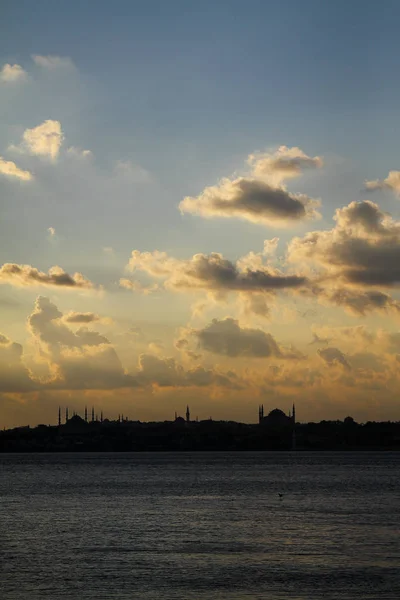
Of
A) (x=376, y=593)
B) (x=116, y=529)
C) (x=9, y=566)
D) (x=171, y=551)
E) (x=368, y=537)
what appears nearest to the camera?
(x=376, y=593)

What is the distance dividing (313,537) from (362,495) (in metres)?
65.8

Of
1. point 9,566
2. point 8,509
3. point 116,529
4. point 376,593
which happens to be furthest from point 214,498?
point 376,593

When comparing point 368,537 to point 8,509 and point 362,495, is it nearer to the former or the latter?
point 8,509

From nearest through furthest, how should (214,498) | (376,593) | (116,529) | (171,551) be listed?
(376,593)
(171,551)
(116,529)
(214,498)

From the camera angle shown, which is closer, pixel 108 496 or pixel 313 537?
pixel 313 537

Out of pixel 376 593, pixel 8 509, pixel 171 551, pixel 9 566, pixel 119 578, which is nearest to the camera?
pixel 376 593

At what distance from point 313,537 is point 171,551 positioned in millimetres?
16025

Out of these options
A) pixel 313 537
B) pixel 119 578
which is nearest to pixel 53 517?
pixel 313 537

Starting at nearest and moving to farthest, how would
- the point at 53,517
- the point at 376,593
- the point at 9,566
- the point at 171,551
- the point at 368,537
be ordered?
the point at 376,593 → the point at 9,566 → the point at 171,551 → the point at 368,537 → the point at 53,517

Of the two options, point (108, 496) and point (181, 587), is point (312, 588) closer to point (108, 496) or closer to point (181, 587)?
point (181, 587)

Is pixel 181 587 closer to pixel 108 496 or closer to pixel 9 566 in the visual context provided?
pixel 9 566

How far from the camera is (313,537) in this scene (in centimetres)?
7631

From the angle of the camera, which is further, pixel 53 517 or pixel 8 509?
pixel 8 509

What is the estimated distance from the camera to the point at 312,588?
51.1 meters
